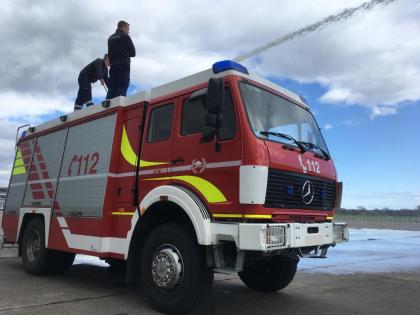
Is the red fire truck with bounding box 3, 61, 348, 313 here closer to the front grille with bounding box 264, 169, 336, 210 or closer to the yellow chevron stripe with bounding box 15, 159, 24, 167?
the front grille with bounding box 264, 169, 336, 210

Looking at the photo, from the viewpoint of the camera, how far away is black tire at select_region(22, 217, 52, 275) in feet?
27.2

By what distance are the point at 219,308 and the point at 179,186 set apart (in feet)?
5.60

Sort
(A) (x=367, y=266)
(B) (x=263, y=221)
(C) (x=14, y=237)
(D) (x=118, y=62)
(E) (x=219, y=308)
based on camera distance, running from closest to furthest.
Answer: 1. (B) (x=263, y=221)
2. (E) (x=219, y=308)
3. (D) (x=118, y=62)
4. (C) (x=14, y=237)
5. (A) (x=367, y=266)

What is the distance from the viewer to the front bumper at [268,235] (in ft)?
16.2

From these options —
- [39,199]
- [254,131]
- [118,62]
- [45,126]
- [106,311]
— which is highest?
[118,62]

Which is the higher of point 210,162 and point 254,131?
point 254,131

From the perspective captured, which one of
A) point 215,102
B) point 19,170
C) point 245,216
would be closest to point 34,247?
point 19,170

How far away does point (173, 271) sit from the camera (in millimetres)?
5570

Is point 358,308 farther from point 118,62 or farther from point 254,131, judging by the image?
point 118,62

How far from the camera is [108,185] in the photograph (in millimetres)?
6891

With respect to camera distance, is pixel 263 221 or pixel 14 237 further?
pixel 14 237

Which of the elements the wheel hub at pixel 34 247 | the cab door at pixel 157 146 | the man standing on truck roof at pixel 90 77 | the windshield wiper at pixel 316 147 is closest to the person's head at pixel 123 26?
the man standing on truck roof at pixel 90 77

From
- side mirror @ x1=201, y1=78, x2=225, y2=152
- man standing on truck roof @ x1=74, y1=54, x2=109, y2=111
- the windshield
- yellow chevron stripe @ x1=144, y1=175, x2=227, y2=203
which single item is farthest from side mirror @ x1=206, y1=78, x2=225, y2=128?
man standing on truck roof @ x1=74, y1=54, x2=109, y2=111

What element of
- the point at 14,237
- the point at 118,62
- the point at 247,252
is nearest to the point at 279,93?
the point at 247,252
